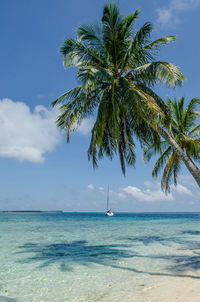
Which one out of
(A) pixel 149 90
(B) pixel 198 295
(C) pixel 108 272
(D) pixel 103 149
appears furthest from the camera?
(D) pixel 103 149

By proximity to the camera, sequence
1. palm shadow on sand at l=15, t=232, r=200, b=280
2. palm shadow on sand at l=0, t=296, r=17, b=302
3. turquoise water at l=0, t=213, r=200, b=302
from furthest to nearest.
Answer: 1. palm shadow on sand at l=15, t=232, r=200, b=280
2. turquoise water at l=0, t=213, r=200, b=302
3. palm shadow on sand at l=0, t=296, r=17, b=302

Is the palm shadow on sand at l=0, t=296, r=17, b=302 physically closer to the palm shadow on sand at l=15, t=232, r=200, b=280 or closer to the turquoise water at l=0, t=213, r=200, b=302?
the turquoise water at l=0, t=213, r=200, b=302

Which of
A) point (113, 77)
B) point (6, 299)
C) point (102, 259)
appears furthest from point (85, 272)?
point (113, 77)

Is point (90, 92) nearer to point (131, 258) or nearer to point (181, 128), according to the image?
point (181, 128)

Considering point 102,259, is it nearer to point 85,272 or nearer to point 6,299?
point 85,272

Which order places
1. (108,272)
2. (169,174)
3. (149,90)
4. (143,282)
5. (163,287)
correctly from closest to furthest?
(163,287)
(143,282)
(108,272)
(149,90)
(169,174)

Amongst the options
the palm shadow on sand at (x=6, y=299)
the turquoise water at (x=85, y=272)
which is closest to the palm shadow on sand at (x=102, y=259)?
the turquoise water at (x=85, y=272)

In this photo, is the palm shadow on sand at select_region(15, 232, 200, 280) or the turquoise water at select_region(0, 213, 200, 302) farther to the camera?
the palm shadow on sand at select_region(15, 232, 200, 280)

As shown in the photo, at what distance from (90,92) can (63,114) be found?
1374mm

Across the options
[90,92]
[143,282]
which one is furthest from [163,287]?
[90,92]

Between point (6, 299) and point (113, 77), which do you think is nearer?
point (6, 299)

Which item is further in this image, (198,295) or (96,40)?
(96,40)

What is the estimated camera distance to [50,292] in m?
5.73

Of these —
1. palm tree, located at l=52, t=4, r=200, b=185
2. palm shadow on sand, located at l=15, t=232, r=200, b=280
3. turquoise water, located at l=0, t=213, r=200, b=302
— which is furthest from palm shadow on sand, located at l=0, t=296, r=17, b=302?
palm tree, located at l=52, t=4, r=200, b=185
